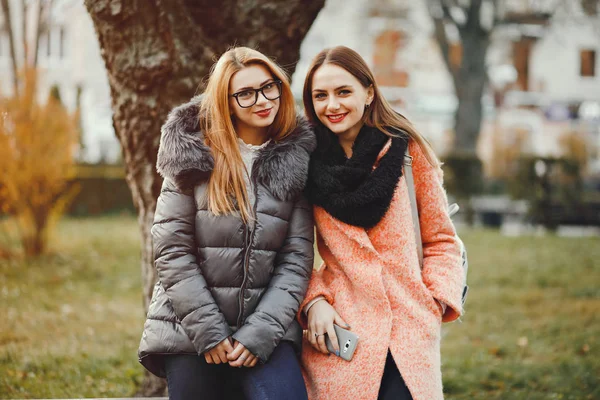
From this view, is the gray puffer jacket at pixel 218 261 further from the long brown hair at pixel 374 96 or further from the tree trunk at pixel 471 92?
the tree trunk at pixel 471 92

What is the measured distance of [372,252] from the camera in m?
2.84

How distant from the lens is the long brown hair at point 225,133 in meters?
2.74

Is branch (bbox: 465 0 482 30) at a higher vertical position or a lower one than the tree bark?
higher

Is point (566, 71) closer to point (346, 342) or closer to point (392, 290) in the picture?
point (392, 290)

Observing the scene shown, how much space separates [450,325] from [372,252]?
4193 millimetres

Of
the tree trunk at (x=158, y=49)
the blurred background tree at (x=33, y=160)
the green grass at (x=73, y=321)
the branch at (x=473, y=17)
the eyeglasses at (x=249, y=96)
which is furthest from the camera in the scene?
the branch at (x=473, y=17)

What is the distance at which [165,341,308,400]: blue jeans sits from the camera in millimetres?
2615

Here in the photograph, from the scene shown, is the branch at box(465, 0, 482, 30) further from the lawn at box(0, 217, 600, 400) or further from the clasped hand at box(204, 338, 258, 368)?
the clasped hand at box(204, 338, 258, 368)

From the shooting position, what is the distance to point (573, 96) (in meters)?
35.1

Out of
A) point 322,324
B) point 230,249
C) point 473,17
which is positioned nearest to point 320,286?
point 322,324

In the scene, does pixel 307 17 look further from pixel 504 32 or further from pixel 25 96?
pixel 504 32

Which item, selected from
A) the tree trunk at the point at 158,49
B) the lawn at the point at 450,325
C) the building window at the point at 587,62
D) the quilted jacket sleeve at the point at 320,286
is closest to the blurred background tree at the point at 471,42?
the lawn at the point at 450,325

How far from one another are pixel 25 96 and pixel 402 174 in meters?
8.03

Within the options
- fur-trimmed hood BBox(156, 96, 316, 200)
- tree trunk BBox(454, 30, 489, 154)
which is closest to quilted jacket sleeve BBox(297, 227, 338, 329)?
fur-trimmed hood BBox(156, 96, 316, 200)
